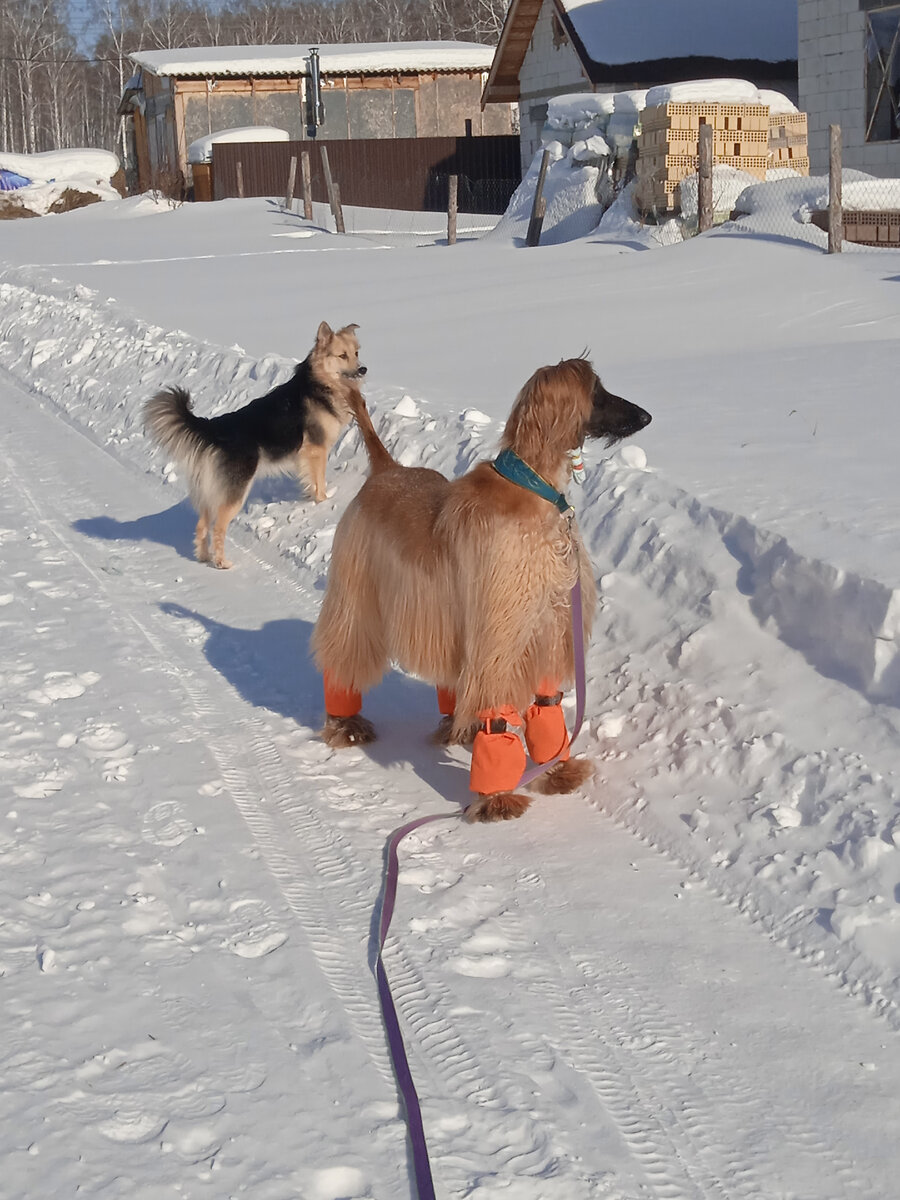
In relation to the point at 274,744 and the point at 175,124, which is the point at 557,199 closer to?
the point at 274,744

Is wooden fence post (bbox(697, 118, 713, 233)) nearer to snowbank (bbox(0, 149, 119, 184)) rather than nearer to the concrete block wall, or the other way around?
the concrete block wall

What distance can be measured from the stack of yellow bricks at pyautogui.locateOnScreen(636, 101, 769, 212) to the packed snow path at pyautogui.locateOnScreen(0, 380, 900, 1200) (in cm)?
1612

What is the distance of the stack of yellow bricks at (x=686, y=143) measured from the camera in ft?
63.7

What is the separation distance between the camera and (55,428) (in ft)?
38.3

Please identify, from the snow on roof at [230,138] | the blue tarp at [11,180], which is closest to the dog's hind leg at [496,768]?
the snow on roof at [230,138]

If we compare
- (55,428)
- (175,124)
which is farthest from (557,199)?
(175,124)

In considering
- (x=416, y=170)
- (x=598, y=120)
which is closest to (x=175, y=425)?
(x=598, y=120)

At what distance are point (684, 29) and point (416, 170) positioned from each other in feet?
30.3

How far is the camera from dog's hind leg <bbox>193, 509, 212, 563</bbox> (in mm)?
7723

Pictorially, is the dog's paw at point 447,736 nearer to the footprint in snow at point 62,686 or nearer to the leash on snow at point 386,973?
the leash on snow at point 386,973

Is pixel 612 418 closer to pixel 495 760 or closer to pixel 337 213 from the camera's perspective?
pixel 495 760

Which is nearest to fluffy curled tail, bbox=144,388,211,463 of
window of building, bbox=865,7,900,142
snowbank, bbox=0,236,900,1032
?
snowbank, bbox=0,236,900,1032

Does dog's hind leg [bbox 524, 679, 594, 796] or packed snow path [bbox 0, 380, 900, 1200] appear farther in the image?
dog's hind leg [bbox 524, 679, 594, 796]

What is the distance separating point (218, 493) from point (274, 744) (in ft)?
9.85
